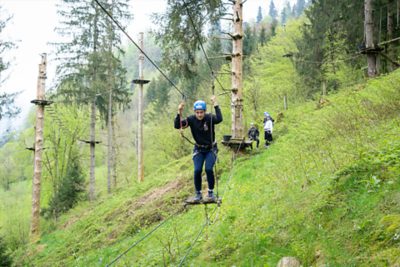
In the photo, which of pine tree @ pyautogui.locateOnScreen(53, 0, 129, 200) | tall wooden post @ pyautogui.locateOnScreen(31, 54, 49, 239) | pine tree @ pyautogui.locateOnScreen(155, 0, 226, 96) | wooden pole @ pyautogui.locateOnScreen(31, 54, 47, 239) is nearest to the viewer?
pine tree @ pyautogui.locateOnScreen(155, 0, 226, 96)

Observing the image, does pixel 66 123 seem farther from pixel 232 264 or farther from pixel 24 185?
pixel 232 264

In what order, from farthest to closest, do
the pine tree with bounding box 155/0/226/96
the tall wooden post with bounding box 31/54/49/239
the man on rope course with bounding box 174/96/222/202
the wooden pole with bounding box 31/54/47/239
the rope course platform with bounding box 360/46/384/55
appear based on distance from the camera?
1. the wooden pole with bounding box 31/54/47/239
2. the tall wooden post with bounding box 31/54/49/239
3. the rope course platform with bounding box 360/46/384/55
4. the pine tree with bounding box 155/0/226/96
5. the man on rope course with bounding box 174/96/222/202

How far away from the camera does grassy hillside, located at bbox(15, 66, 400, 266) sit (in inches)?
199

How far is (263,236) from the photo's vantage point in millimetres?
6227

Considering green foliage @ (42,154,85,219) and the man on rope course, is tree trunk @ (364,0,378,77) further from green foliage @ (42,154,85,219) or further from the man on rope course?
green foliage @ (42,154,85,219)

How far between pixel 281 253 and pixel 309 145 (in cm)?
497

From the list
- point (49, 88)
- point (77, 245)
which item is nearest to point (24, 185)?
point (49, 88)

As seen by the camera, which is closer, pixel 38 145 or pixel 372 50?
pixel 372 50

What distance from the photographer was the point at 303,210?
20.8ft

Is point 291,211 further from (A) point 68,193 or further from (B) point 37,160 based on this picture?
(A) point 68,193

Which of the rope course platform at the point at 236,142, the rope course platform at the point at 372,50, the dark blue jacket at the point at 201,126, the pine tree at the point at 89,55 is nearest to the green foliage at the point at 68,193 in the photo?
the pine tree at the point at 89,55

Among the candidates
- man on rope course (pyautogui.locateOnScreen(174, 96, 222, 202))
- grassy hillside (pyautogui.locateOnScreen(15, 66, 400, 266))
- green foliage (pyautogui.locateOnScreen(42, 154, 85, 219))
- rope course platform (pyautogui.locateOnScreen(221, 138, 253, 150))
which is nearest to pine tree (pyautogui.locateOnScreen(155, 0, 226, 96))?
rope course platform (pyautogui.locateOnScreen(221, 138, 253, 150))

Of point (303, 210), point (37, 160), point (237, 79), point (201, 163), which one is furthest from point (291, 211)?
point (37, 160)

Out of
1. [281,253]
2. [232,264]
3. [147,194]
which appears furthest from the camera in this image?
[147,194]
